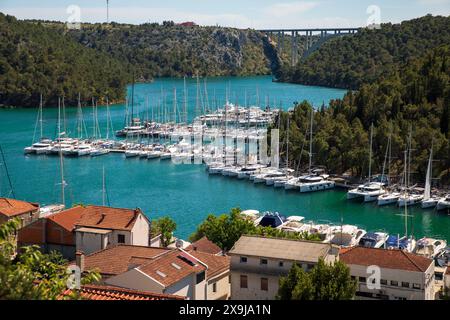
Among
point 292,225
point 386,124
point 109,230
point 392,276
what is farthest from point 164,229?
point 386,124

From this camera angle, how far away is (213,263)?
1080 centimetres

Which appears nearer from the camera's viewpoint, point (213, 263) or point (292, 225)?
point (213, 263)

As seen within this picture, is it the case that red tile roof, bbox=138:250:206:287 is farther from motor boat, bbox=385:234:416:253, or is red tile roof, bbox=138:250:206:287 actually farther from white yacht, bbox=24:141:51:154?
white yacht, bbox=24:141:51:154

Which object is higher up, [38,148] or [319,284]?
[319,284]

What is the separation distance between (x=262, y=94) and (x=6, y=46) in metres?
22.8

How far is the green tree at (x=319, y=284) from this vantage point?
8.66 m

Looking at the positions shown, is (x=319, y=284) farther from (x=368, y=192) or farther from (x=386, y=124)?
(x=386, y=124)

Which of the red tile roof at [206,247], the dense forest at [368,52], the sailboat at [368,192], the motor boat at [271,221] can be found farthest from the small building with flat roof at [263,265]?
the dense forest at [368,52]

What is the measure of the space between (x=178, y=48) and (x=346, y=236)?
83.7 m

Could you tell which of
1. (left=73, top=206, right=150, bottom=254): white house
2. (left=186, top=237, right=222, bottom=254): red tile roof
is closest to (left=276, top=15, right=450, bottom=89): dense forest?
(left=186, top=237, right=222, bottom=254): red tile roof

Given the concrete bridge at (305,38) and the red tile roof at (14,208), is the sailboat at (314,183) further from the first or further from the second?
the concrete bridge at (305,38)

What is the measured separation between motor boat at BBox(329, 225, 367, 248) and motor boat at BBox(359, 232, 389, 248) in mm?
158
